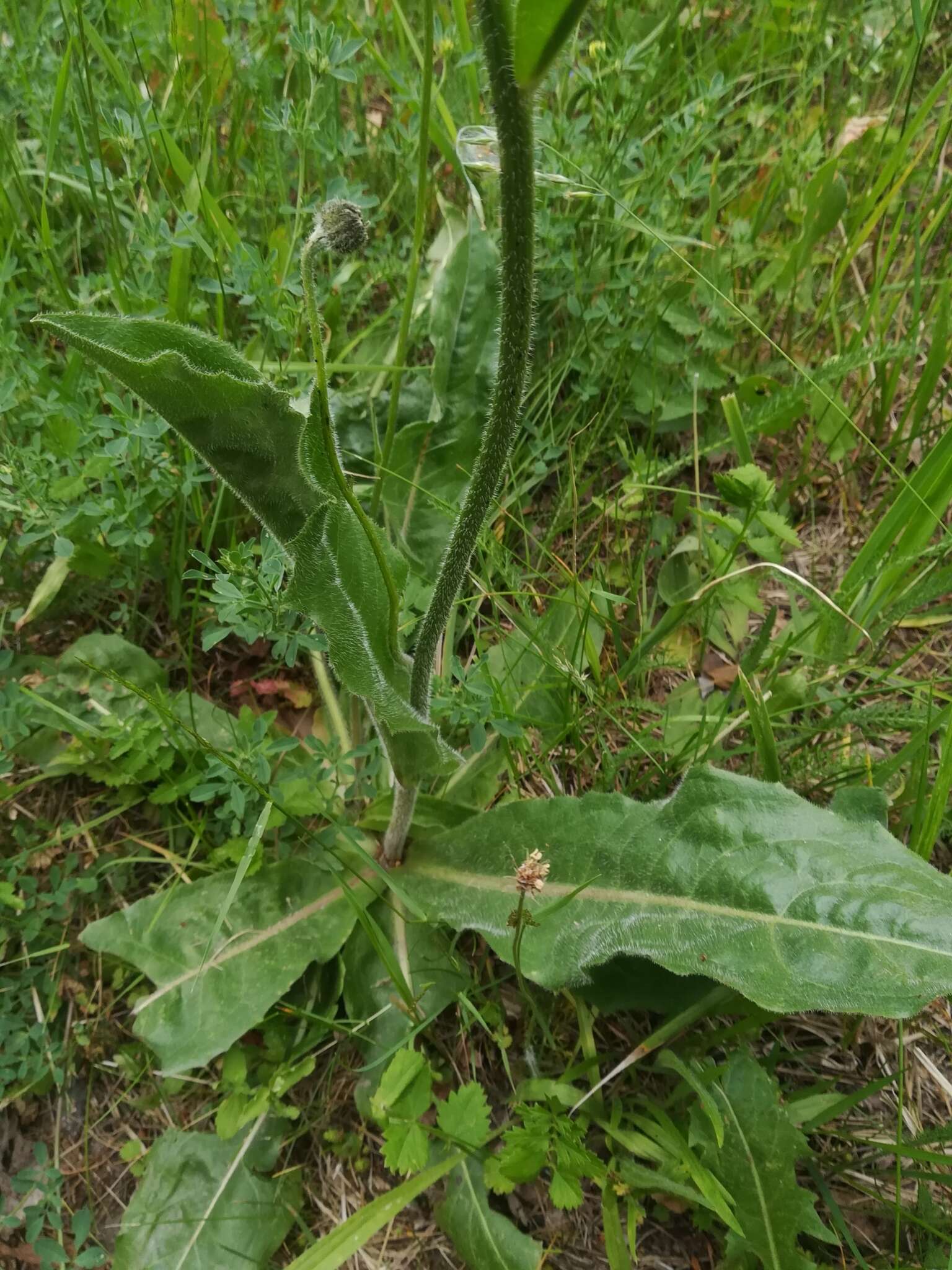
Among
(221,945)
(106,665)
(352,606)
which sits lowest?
(221,945)

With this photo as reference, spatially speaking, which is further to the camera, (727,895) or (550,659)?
(550,659)

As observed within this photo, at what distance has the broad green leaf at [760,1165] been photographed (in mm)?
1517

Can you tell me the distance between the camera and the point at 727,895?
4.91 feet

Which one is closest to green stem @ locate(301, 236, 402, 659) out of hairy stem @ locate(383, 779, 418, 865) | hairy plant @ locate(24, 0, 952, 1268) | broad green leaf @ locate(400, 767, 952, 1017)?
hairy plant @ locate(24, 0, 952, 1268)

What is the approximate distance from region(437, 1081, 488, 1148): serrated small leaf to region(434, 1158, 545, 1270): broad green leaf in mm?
98

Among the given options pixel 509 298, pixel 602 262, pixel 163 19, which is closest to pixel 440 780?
pixel 509 298

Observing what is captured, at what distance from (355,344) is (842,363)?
1.26 m

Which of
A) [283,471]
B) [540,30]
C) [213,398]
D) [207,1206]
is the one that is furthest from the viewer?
[207,1206]

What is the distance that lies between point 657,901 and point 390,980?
65 cm

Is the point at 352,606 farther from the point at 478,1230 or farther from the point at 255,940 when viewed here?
the point at 478,1230

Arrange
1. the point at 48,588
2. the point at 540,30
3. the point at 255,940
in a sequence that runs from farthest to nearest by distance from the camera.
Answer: the point at 48,588, the point at 255,940, the point at 540,30

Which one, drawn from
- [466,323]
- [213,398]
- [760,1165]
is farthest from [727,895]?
[466,323]

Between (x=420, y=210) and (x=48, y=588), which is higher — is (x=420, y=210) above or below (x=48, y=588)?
above

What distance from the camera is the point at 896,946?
51.4 inches
